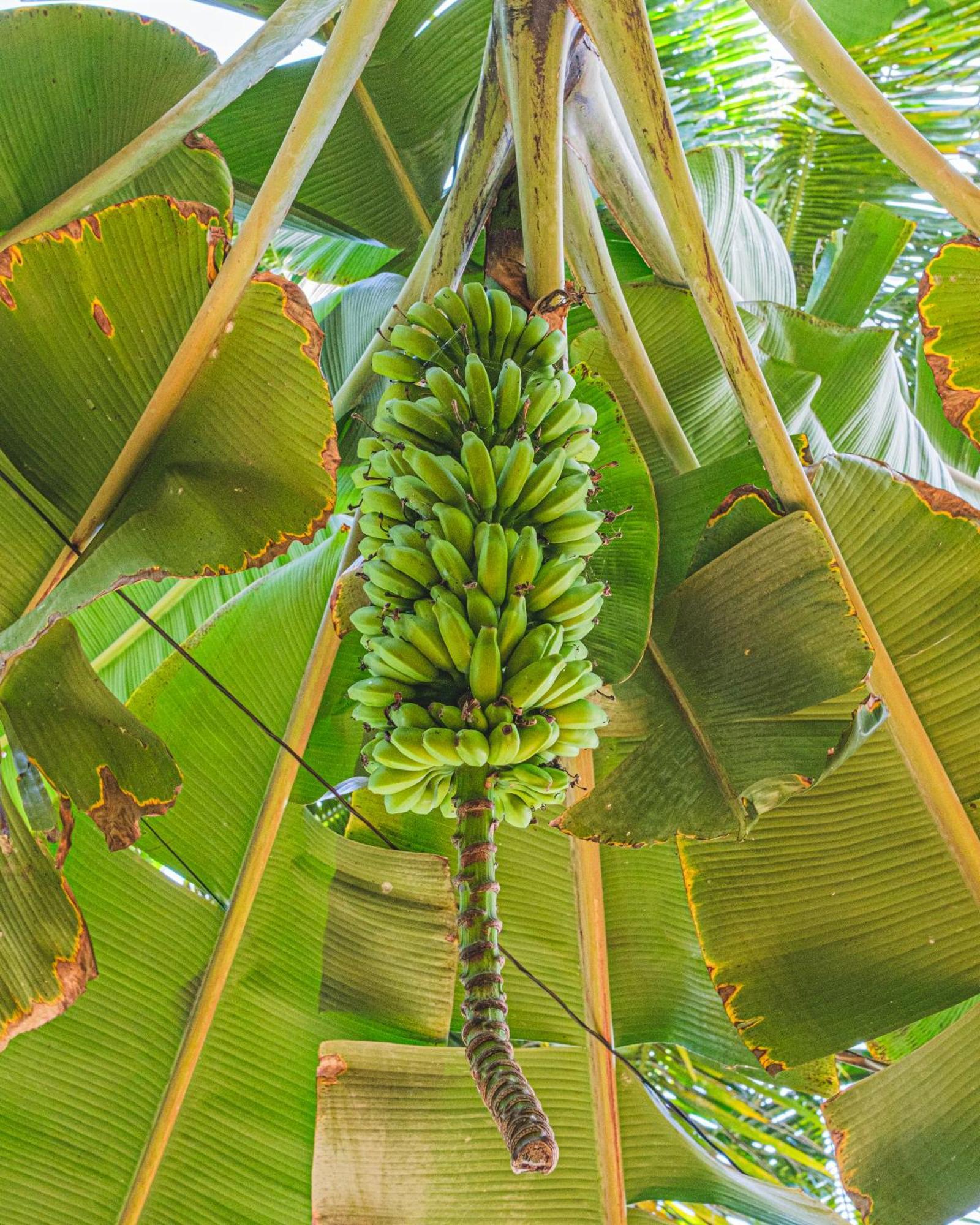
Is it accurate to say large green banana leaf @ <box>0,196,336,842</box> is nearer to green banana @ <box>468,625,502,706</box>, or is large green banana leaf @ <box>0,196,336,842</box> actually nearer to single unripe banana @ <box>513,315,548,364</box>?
single unripe banana @ <box>513,315,548,364</box>

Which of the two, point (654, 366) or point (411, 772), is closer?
point (411, 772)

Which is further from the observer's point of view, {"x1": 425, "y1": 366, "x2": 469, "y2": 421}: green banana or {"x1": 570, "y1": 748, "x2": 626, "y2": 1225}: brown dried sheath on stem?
{"x1": 570, "y1": 748, "x2": 626, "y2": 1225}: brown dried sheath on stem

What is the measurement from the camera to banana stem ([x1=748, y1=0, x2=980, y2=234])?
1105 millimetres

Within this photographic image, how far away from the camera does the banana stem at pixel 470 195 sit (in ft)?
4.36

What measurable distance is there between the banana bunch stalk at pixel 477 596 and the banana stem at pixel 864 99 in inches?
16.6

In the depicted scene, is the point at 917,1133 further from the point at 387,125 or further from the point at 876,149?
the point at 876,149

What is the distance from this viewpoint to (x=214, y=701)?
159cm

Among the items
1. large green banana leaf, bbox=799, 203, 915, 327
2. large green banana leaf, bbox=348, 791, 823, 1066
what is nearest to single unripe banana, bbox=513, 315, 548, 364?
large green banana leaf, bbox=348, 791, 823, 1066

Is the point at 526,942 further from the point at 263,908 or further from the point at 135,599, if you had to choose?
the point at 135,599

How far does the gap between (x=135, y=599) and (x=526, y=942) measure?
1175 millimetres

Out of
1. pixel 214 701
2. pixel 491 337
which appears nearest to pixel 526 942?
pixel 214 701

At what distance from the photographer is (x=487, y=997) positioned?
2.60 feet

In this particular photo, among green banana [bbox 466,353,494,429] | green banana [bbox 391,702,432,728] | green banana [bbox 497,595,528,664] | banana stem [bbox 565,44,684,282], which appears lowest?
green banana [bbox 391,702,432,728]

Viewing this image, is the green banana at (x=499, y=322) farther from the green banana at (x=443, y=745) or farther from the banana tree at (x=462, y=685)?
the green banana at (x=443, y=745)
